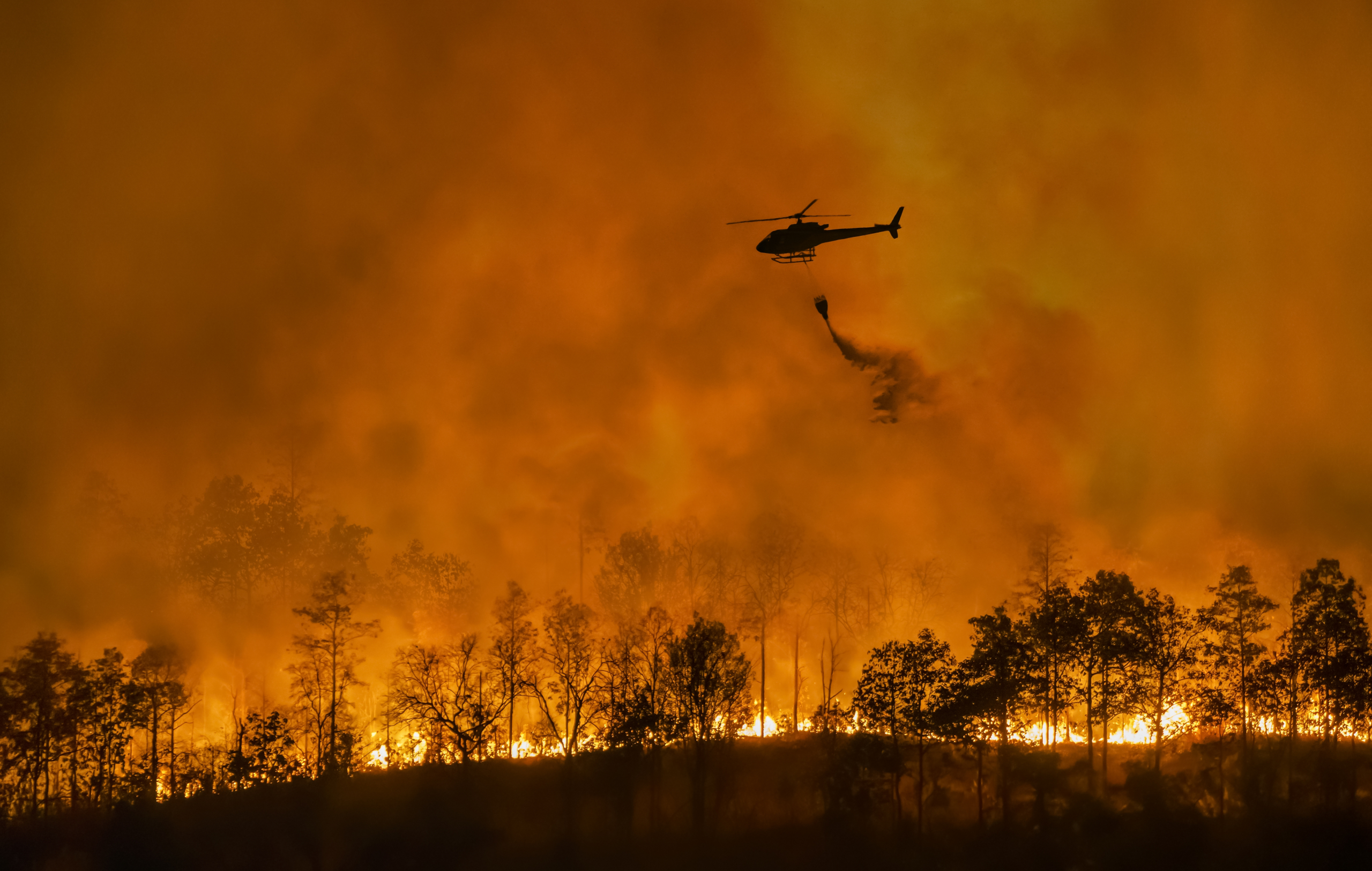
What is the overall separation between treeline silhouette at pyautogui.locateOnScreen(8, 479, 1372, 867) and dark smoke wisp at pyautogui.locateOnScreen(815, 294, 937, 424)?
74.8 meters

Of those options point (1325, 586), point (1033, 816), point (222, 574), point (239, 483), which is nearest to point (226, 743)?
point (222, 574)

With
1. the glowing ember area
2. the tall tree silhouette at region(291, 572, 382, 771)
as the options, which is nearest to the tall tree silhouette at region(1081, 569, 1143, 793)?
the glowing ember area

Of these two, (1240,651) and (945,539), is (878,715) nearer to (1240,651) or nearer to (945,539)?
(1240,651)

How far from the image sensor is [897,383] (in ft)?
592

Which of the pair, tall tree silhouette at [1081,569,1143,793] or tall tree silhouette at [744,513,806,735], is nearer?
tall tree silhouette at [1081,569,1143,793]

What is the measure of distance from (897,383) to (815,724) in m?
103

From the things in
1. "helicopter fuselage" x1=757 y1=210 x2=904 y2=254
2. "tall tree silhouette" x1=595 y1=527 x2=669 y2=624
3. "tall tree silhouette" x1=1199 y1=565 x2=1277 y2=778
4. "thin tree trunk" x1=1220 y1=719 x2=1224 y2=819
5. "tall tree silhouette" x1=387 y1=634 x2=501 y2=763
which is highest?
"helicopter fuselage" x1=757 y1=210 x2=904 y2=254

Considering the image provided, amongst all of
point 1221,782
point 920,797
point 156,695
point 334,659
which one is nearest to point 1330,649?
point 1221,782

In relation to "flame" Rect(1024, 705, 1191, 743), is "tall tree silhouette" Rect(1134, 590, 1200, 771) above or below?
above

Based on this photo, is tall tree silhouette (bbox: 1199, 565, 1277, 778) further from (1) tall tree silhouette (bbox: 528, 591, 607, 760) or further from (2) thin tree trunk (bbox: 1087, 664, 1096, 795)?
(1) tall tree silhouette (bbox: 528, 591, 607, 760)

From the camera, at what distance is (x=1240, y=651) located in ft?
247

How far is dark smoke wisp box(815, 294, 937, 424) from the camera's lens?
179 metres

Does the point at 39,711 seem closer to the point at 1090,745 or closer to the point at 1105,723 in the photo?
the point at 1090,745

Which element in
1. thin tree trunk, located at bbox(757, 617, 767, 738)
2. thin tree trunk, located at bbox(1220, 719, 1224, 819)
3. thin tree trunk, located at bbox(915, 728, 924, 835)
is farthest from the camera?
thin tree trunk, located at bbox(757, 617, 767, 738)
